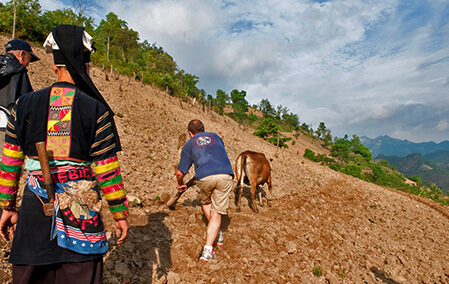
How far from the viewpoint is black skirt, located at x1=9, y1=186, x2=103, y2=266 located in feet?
5.08

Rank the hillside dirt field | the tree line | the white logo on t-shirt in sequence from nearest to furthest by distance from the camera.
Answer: the hillside dirt field
the white logo on t-shirt
the tree line

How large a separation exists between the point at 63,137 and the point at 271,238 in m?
4.77

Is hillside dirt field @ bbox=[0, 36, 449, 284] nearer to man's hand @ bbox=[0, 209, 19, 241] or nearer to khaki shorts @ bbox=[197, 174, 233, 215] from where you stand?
khaki shorts @ bbox=[197, 174, 233, 215]

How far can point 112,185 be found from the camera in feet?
5.64

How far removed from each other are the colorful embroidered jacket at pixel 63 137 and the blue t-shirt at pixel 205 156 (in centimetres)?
203

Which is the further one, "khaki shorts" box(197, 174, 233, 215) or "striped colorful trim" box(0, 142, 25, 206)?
"khaki shorts" box(197, 174, 233, 215)

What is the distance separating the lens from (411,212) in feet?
37.8

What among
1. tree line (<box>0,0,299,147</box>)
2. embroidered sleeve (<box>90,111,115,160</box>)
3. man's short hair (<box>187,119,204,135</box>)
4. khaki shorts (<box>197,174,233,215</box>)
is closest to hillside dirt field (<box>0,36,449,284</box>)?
khaki shorts (<box>197,174,233,215</box>)

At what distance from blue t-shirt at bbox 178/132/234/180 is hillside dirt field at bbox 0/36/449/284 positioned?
1477 millimetres

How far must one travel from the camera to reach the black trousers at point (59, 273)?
1554mm

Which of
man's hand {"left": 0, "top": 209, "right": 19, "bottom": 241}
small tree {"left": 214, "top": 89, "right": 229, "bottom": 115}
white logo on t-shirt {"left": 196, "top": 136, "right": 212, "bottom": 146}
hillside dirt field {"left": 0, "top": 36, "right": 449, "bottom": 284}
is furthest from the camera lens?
small tree {"left": 214, "top": 89, "right": 229, "bottom": 115}

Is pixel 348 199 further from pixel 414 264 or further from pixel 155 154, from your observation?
pixel 155 154

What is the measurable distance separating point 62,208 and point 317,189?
1222 centimetres

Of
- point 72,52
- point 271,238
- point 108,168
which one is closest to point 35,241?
point 108,168
